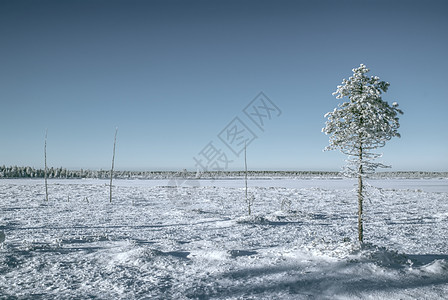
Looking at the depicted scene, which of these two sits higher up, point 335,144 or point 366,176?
point 335,144

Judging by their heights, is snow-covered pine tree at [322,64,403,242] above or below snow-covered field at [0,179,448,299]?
above

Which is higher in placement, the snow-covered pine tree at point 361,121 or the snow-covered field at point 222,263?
the snow-covered pine tree at point 361,121

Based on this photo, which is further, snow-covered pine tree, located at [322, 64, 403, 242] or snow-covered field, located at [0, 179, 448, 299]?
snow-covered pine tree, located at [322, 64, 403, 242]

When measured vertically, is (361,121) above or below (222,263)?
above

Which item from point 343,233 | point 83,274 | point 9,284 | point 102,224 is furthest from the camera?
point 102,224

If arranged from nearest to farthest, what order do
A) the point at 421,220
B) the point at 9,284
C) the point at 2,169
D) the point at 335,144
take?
the point at 9,284 < the point at 335,144 < the point at 421,220 < the point at 2,169

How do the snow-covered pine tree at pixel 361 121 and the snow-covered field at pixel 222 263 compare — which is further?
the snow-covered pine tree at pixel 361 121

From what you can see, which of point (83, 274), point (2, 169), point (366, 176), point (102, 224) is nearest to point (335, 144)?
point (366, 176)

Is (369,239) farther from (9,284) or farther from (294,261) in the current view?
(9,284)

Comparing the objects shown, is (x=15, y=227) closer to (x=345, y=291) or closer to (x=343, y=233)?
(x=345, y=291)

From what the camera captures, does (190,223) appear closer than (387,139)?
No

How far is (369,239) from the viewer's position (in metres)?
13.3

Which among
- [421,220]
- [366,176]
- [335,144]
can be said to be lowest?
[421,220]

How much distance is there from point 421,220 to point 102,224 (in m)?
20.6
